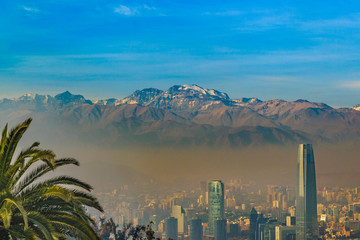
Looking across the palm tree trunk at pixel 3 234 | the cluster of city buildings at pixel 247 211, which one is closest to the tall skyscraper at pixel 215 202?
the cluster of city buildings at pixel 247 211

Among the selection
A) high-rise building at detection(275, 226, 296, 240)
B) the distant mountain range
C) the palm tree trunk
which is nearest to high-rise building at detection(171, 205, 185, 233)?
high-rise building at detection(275, 226, 296, 240)

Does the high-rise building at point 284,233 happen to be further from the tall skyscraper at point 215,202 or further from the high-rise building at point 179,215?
the high-rise building at point 179,215

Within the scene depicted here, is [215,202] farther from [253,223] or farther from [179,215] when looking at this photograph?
[179,215]

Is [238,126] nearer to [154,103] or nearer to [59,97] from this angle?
[154,103]

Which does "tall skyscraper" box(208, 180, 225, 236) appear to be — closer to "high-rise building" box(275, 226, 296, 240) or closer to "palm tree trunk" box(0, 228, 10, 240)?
"high-rise building" box(275, 226, 296, 240)

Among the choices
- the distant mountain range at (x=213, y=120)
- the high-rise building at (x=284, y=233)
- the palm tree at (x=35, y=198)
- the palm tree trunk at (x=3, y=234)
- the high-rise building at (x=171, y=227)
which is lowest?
the high-rise building at (x=284, y=233)

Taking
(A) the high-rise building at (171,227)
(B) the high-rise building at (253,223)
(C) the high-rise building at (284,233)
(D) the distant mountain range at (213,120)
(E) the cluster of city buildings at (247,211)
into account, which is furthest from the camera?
(D) the distant mountain range at (213,120)

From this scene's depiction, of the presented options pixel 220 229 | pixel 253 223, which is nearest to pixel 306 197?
pixel 253 223
